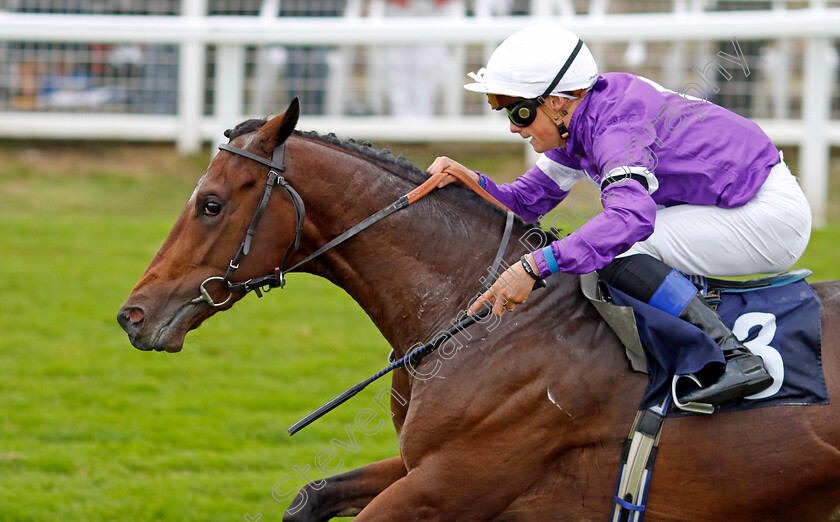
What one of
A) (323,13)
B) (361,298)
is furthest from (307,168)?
(323,13)

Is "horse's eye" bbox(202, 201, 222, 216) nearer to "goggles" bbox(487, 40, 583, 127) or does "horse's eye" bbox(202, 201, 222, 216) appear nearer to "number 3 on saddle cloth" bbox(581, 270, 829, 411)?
"goggles" bbox(487, 40, 583, 127)

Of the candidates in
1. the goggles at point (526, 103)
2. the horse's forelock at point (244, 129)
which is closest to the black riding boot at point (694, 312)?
the goggles at point (526, 103)

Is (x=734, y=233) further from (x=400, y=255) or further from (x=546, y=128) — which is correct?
(x=400, y=255)

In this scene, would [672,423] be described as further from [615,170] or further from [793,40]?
[793,40]

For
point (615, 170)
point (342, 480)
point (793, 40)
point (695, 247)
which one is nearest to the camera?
point (615, 170)

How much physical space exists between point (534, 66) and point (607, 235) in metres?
0.65

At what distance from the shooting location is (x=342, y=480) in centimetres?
363

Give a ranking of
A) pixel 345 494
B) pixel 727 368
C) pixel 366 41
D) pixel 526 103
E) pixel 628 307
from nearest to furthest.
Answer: pixel 727 368 → pixel 628 307 → pixel 526 103 → pixel 345 494 → pixel 366 41

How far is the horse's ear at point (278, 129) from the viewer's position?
3133 mm

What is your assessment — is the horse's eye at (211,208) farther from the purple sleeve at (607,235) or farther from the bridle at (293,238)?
the purple sleeve at (607,235)

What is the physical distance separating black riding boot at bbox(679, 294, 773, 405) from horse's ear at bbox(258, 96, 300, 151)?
136 centimetres

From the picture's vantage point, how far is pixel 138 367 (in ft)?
21.8

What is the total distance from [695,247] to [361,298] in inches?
43.9

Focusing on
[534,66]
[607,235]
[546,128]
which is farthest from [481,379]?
[534,66]
